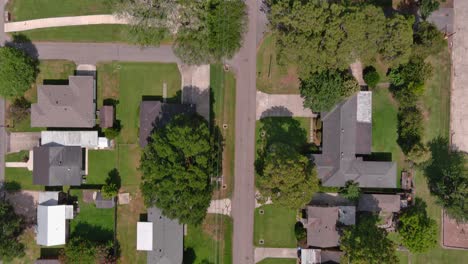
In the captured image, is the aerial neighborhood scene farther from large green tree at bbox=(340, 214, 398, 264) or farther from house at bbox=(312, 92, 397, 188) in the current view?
large green tree at bbox=(340, 214, 398, 264)

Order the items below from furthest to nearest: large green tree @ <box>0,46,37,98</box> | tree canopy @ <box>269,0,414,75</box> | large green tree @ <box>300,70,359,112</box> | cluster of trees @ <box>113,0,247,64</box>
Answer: large green tree @ <box>0,46,37,98</box> < large green tree @ <box>300,70,359,112</box> < cluster of trees @ <box>113,0,247,64</box> < tree canopy @ <box>269,0,414,75</box>

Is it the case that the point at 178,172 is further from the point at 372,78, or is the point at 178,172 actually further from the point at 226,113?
the point at 372,78

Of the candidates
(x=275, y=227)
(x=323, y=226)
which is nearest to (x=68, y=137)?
(x=275, y=227)

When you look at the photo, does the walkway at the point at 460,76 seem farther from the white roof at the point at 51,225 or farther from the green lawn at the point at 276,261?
the white roof at the point at 51,225

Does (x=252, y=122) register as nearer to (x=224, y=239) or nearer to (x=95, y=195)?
(x=224, y=239)

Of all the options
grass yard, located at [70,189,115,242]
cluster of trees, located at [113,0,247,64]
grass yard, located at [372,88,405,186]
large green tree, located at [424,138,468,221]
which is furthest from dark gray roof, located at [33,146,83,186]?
large green tree, located at [424,138,468,221]

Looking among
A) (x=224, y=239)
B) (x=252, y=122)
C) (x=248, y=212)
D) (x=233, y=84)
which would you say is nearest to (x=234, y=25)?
(x=233, y=84)
